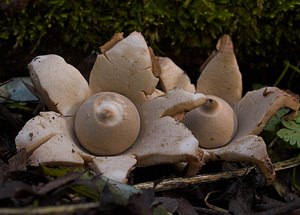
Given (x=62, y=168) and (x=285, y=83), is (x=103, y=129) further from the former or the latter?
(x=285, y=83)

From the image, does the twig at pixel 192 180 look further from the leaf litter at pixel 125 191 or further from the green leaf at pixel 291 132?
the green leaf at pixel 291 132

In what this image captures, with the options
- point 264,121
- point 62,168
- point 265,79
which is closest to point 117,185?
point 62,168

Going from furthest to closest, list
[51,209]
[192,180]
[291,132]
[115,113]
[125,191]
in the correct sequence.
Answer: [291,132]
[192,180]
[115,113]
[125,191]
[51,209]

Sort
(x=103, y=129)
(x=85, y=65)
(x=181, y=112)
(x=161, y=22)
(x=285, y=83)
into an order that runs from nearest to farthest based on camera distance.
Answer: (x=103, y=129) → (x=181, y=112) → (x=85, y=65) → (x=161, y=22) → (x=285, y=83)

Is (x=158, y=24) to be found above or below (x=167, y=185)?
above

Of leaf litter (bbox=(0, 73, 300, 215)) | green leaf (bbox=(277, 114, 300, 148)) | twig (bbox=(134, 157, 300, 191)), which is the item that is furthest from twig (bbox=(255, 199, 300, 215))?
green leaf (bbox=(277, 114, 300, 148))

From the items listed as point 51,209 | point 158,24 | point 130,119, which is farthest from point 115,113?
point 158,24

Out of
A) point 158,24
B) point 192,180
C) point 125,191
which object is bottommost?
point 192,180

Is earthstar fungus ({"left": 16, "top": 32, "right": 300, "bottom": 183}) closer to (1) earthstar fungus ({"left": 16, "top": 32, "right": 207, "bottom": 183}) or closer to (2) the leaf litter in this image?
(1) earthstar fungus ({"left": 16, "top": 32, "right": 207, "bottom": 183})

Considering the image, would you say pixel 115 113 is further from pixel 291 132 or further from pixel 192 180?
pixel 291 132
